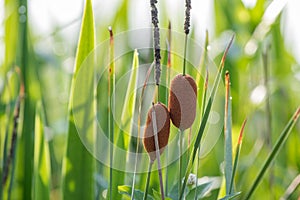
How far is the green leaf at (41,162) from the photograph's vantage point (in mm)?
846

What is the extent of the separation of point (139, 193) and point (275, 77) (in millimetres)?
996

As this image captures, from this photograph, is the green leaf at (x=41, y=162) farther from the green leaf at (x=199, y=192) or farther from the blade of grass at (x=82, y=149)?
the green leaf at (x=199, y=192)

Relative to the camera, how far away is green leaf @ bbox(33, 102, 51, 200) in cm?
85

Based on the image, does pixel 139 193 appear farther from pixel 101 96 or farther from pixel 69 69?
pixel 69 69

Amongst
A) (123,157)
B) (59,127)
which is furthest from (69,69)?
(123,157)

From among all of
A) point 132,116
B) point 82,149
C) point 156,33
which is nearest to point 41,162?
point 82,149

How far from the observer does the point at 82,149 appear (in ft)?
2.78

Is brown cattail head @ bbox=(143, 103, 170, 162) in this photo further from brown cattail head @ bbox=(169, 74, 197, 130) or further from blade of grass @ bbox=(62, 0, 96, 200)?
blade of grass @ bbox=(62, 0, 96, 200)

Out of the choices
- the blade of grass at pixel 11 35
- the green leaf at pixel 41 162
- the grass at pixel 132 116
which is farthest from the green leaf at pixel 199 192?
the blade of grass at pixel 11 35

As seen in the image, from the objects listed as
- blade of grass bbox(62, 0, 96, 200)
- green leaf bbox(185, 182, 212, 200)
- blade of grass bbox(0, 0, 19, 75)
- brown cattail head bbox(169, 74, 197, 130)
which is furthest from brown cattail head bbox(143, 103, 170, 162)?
blade of grass bbox(0, 0, 19, 75)

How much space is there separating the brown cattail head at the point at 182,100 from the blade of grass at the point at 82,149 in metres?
0.28

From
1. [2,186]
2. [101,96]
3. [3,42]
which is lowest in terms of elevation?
[2,186]

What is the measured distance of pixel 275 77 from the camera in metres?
1.56

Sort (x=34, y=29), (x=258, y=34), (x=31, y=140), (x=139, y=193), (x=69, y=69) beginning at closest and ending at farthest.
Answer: (x=139, y=193) < (x=31, y=140) < (x=258, y=34) < (x=69, y=69) < (x=34, y=29)
